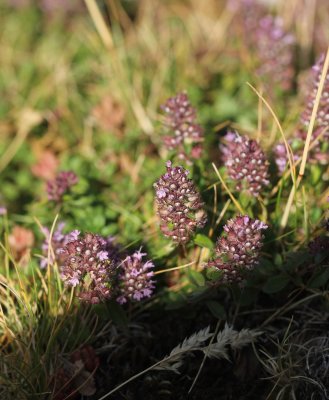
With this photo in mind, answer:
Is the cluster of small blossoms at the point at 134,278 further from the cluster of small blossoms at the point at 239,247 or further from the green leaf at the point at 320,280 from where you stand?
the green leaf at the point at 320,280

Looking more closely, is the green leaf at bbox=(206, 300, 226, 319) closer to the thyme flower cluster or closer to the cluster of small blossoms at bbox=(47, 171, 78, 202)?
the thyme flower cluster

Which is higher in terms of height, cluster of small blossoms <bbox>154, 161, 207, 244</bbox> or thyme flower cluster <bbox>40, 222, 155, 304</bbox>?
cluster of small blossoms <bbox>154, 161, 207, 244</bbox>

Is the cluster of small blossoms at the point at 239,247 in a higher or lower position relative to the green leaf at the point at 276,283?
higher

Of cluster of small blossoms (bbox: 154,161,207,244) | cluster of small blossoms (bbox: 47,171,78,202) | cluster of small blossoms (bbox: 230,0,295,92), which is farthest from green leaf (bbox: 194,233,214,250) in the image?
cluster of small blossoms (bbox: 230,0,295,92)

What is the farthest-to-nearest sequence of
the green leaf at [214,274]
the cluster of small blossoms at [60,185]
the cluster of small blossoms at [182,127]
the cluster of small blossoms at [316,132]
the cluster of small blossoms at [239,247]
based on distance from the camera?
the cluster of small blossoms at [60,185] < the cluster of small blossoms at [182,127] < the cluster of small blossoms at [316,132] < the green leaf at [214,274] < the cluster of small blossoms at [239,247]

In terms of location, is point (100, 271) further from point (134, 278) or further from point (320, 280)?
point (320, 280)

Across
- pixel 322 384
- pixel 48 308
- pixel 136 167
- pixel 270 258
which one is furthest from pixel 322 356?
pixel 136 167

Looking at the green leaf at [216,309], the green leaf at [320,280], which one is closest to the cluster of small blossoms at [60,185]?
Result: the green leaf at [216,309]
